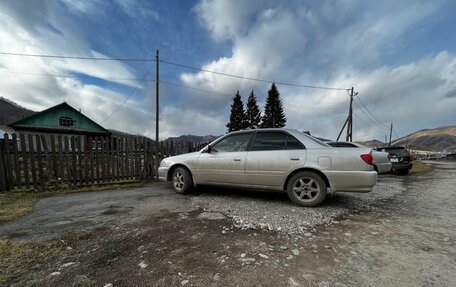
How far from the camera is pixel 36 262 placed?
2094mm

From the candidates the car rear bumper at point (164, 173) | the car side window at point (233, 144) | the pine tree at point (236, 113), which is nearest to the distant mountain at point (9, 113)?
the pine tree at point (236, 113)

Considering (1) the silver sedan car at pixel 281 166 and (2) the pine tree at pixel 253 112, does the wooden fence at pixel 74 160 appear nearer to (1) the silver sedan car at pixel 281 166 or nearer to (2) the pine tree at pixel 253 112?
(1) the silver sedan car at pixel 281 166

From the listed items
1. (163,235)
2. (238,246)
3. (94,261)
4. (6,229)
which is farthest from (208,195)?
(6,229)

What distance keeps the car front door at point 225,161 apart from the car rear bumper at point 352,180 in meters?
1.72

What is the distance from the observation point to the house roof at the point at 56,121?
2064 centimetres

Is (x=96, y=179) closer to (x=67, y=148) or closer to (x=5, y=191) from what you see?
(x=67, y=148)

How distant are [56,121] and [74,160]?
813 inches

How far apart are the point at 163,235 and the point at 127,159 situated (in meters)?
5.30

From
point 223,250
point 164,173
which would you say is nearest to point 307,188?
point 223,250

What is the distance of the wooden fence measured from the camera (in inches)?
213

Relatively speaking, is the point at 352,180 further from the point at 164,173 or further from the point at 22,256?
the point at 22,256

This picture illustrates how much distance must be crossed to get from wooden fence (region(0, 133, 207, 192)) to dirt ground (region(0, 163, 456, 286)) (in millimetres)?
2751

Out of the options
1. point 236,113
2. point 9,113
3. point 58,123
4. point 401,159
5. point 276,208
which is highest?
point 9,113

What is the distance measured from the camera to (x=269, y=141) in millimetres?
4430
